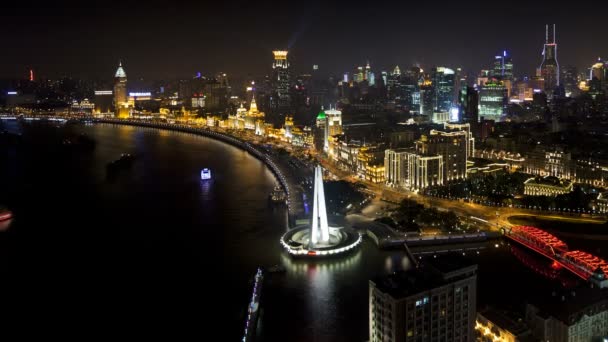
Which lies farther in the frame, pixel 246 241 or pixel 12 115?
pixel 12 115

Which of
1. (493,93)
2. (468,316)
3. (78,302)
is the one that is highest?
(493,93)

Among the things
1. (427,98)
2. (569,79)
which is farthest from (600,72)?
(427,98)

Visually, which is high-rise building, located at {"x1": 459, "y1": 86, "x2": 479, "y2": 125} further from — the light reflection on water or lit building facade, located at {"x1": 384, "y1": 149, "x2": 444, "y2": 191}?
the light reflection on water

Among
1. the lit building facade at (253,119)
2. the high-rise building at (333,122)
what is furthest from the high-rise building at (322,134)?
the lit building facade at (253,119)

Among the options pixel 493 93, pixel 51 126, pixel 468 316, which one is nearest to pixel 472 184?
pixel 468 316

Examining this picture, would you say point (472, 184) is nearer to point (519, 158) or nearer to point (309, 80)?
point (519, 158)

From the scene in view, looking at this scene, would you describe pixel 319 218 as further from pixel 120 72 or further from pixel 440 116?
pixel 120 72

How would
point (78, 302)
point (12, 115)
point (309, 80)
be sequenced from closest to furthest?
point (78, 302), point (12, 115), point (309, 80)
